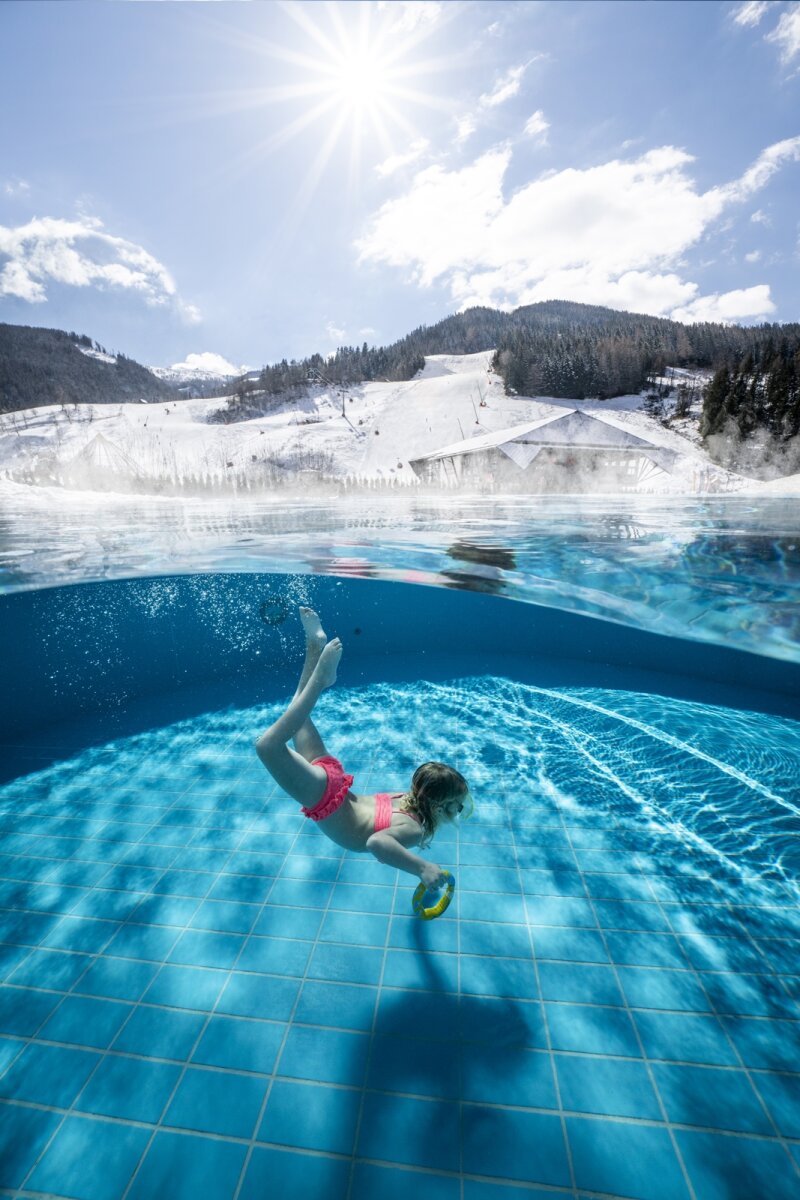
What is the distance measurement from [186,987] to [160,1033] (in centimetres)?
31

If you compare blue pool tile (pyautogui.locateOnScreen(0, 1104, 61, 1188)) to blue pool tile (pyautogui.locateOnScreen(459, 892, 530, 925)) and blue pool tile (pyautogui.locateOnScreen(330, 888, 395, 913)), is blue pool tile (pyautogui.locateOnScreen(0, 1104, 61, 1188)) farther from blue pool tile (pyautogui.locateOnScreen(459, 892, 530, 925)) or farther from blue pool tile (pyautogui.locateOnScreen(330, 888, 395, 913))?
blue pool tile (pyautogui.locateOnScreen(459, 892, 530, 925))

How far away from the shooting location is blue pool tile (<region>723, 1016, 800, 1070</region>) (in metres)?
2.86

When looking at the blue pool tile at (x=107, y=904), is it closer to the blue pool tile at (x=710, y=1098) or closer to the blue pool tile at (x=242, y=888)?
the blue pool tile at (x=242, y=888)

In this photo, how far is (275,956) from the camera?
3.61m

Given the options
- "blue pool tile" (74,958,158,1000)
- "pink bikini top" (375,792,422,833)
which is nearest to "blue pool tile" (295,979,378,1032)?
"pink bikini top" (375,792,422,833)

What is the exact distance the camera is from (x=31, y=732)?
25.5ft

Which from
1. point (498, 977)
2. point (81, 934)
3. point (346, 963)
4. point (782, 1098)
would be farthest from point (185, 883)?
point (782, 1098)

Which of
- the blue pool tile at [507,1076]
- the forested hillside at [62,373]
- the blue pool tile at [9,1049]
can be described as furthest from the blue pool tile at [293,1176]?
the forested hillside at [62,373]

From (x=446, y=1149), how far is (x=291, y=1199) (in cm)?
79

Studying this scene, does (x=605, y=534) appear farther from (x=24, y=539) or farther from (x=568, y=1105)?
(x=24, y=539)

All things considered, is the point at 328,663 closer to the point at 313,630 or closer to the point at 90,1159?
the point at 313,630

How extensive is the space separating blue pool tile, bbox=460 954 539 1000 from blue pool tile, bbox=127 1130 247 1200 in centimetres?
157

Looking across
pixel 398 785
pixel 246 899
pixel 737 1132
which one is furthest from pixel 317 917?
pixel 737 1132

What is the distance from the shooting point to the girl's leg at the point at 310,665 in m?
3.71
